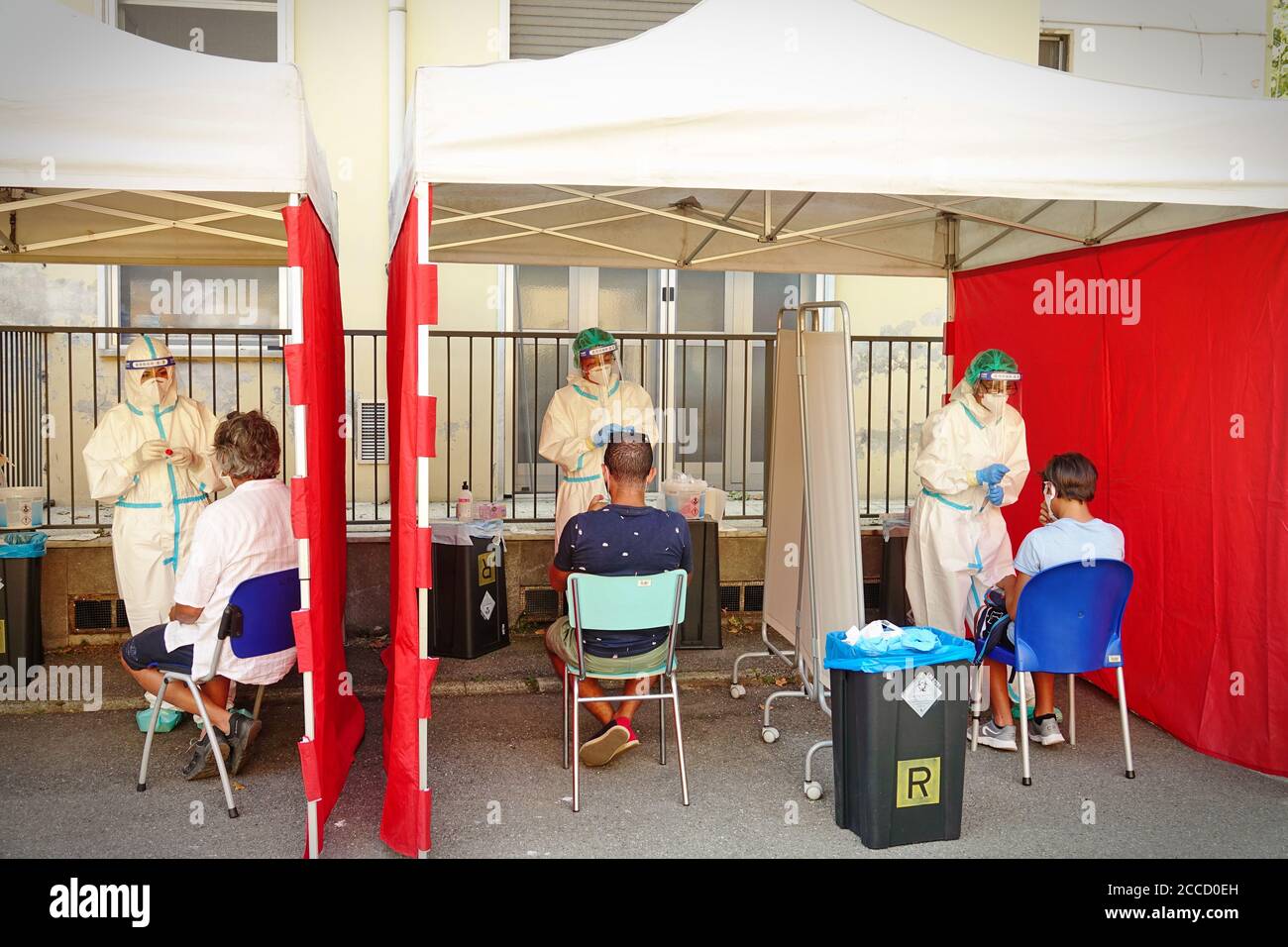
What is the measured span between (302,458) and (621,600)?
1.27 m

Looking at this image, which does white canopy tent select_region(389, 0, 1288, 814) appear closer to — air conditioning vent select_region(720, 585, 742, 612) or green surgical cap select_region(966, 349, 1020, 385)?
green surgical cap select_region(966, 349, 1020, 385)

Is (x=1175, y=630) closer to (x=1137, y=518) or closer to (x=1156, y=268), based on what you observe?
(x=1137, y=518)

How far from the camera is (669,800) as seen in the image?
407 centimetres

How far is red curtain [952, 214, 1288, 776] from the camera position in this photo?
14.0ft

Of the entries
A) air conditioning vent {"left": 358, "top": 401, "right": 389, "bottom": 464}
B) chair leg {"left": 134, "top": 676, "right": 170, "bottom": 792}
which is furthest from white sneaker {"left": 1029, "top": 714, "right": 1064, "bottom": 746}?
air conditioning vent {"left": 358, "top": 401, "right": 389, "bottom": 464}

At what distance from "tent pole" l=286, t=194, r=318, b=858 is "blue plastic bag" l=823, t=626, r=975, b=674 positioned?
176 centimetres

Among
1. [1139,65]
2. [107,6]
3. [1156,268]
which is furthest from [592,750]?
[1139,65]

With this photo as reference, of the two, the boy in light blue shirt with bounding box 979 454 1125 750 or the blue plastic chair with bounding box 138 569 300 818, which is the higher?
the boy in light blue shirt with bounding box 979 454 1125 750

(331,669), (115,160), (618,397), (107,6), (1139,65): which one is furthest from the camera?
(1139,65)

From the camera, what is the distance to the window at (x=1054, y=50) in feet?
32.3

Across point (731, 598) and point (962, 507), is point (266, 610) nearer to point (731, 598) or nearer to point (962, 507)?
point (962, 507)

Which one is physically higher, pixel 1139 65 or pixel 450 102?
pixel 1139 65
